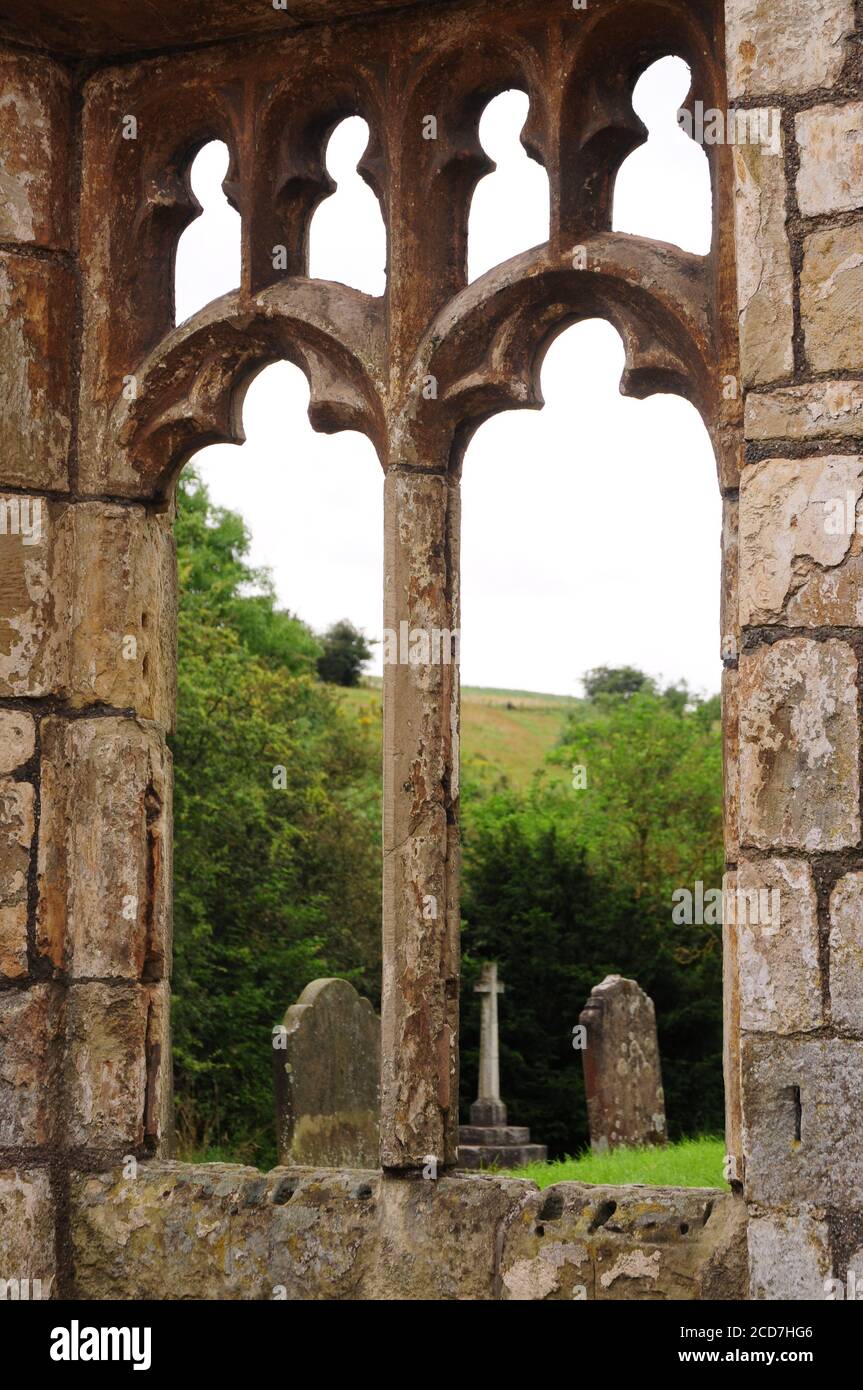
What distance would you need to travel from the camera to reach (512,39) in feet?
13.2

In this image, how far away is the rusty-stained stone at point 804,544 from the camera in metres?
2.96

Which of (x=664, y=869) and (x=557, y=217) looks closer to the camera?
(x=557, y=217)

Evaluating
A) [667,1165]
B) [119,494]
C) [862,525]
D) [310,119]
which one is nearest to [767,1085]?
[862,525]

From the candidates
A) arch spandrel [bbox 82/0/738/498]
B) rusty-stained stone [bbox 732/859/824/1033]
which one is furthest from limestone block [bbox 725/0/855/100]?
rusty-stained stone [bbox 732/859/824/1033]

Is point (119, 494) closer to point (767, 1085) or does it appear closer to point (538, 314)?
point (538, 314)

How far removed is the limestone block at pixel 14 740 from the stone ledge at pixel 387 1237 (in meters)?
1.01

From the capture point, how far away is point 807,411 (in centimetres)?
301

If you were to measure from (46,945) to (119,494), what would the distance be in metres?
1.13

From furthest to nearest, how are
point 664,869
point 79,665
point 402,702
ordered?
1. point 664,869
2. point 79,665
3. point 402,702

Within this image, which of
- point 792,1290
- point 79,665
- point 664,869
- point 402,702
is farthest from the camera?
point 664,869

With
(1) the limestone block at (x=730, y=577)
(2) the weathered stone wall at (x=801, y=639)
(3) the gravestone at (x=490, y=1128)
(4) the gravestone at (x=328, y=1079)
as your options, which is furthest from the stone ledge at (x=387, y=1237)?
(3) the gravestone at (x=490, y=1128)

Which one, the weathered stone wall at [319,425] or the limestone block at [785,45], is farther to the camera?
the weathered stone wall at [319,425]

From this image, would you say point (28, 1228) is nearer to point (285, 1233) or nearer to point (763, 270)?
point (285, 1233)

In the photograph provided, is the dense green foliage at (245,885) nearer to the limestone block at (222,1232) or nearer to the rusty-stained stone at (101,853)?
the rusty-stained stone at (101,853)
